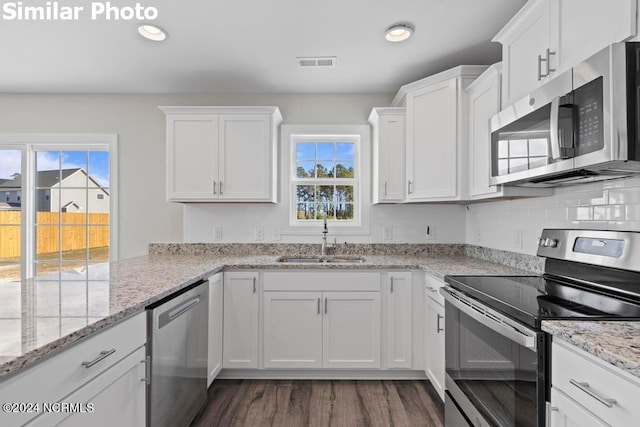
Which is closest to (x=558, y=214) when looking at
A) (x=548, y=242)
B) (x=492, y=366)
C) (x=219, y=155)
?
(x=548, y=242)

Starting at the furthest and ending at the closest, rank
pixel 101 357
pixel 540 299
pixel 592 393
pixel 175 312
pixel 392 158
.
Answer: pixel 392 158 → pixel 175 312 → pixel 540 299 → pixel 101 357 → pixel 592 393

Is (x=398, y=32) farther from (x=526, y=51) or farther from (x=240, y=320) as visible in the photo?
(x=240, y=320)

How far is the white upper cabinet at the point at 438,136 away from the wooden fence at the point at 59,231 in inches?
116

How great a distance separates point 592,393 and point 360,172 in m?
2.53

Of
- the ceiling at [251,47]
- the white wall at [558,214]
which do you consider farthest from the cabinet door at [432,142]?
the white wall at [558,214]

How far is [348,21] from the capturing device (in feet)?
6.90

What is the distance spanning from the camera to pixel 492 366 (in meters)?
1.39

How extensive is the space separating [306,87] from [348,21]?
104cm

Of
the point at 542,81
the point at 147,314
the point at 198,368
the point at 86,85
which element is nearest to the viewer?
the point at 147,314

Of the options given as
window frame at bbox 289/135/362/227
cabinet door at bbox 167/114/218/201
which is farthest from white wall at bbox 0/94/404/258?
window frame at bbox 289/135/362/227

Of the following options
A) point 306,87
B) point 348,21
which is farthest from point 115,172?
point 348,21

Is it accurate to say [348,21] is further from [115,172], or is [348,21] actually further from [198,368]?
[115,172]

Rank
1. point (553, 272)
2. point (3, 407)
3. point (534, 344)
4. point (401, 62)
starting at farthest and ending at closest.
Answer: point (401, 62)
point (553, 272)
point (534, 344)
point (3, 407)

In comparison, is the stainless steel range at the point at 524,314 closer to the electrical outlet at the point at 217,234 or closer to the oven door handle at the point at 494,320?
the oven door handle at the point at 494,320
